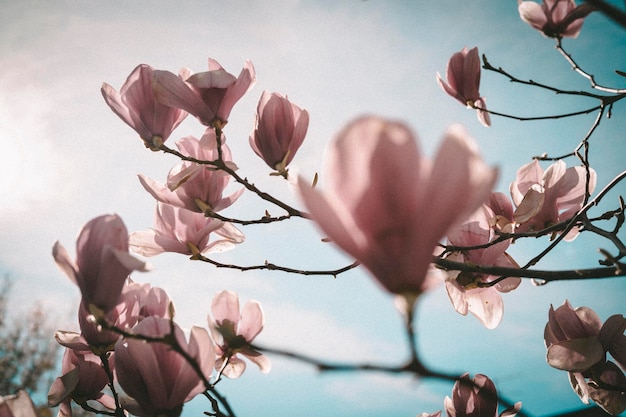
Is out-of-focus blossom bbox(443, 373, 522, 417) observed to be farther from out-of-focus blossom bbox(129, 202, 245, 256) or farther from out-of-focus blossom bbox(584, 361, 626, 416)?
out-of-focus blossom bbox(129, 202, 245, 256)

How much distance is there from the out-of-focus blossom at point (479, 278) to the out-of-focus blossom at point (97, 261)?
614mm

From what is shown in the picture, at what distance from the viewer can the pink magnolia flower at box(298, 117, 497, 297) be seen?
0.34 metres

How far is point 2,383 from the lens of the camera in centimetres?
990

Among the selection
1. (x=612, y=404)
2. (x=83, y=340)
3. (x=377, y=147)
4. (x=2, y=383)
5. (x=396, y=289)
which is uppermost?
(x=377, y=147)

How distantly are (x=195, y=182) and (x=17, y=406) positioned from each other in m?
0.53

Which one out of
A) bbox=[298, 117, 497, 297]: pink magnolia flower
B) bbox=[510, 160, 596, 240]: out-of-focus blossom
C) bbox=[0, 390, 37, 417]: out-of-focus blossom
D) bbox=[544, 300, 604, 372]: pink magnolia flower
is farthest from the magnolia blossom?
bbox=[0, 390, 37, 417]: out-of-focus blossom

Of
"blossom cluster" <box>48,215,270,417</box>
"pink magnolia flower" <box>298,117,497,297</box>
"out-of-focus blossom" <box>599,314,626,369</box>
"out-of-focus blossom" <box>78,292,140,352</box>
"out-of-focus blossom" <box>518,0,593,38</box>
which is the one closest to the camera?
"pink magnolia flower" <box>298,117,497,297</box>

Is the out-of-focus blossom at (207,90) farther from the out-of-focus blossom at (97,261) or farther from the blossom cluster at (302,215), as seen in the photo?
the out-of-focus blossom at (97,261)

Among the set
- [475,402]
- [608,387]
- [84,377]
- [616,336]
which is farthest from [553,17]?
[84,377]

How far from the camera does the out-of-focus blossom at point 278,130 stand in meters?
1.00

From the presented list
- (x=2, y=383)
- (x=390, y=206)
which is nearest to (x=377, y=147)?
(x=390, y=206)

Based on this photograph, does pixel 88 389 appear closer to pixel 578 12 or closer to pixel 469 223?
pixel 469 223

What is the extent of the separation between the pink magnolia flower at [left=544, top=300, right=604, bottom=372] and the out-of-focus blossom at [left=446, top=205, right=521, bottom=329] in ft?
Result: 0.34

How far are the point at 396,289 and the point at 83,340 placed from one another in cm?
68
